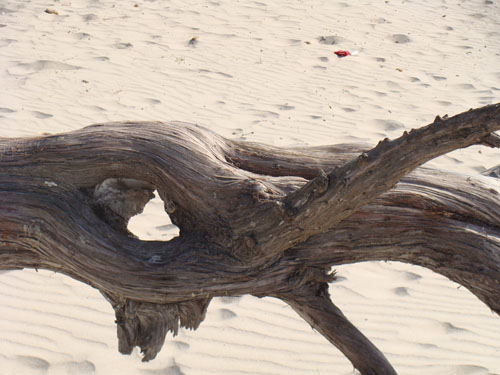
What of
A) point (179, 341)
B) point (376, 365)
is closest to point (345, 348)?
point (376, 365)

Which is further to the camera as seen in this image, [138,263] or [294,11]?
[294,11]

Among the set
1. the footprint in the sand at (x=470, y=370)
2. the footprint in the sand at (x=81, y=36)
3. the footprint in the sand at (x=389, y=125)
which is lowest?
the footprint in the sand at (x=81, y=36)

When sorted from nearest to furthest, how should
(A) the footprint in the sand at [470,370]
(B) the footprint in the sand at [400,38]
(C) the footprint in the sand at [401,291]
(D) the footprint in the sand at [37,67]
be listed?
(A) the footprint in the sand at [470,370] → (C) the footprint in the sand at [401,291] → (D) the footprint in the sand at [37,67] → (B) the footprint in the sand at [400,38]

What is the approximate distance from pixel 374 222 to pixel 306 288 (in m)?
0.35

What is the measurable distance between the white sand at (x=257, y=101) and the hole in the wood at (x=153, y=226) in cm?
2

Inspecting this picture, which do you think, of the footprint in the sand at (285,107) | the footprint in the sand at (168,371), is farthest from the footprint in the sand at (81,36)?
the footprint in the sand at (168,371)

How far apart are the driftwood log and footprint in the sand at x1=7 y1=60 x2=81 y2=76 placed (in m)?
5.52

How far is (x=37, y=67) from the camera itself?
7688mm

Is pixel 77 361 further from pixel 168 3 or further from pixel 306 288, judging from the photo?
pixel 168 3

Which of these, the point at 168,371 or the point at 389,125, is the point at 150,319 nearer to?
the point at 168,371

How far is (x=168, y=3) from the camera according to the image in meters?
10.4

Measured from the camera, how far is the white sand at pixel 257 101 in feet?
12.0

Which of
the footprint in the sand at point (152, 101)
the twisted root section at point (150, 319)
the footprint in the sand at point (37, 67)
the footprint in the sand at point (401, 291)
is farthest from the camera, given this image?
the footprint in the sand at point (37, 67)

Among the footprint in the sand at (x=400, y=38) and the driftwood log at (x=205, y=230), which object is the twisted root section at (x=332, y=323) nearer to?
the driftwood log at (x=205, y=230)
